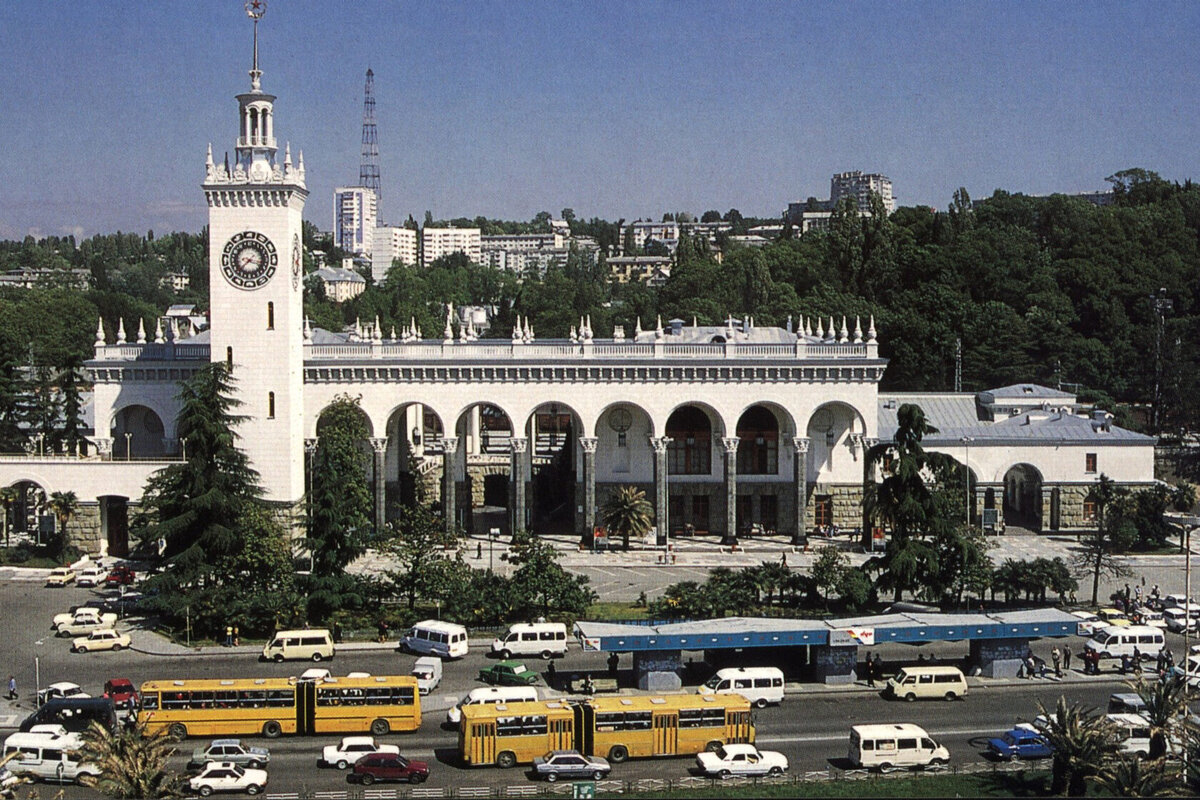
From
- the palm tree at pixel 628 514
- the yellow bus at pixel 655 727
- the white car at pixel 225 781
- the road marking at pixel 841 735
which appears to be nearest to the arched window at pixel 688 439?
the palm tree at pixel 628 514

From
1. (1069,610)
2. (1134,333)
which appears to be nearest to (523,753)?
(1069,610)

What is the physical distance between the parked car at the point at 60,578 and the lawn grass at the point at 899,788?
121 feet

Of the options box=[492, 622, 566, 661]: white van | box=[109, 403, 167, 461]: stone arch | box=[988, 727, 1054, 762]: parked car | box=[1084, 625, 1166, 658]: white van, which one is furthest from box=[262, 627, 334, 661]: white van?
box=[1084, 625, 1166, 658]: white van

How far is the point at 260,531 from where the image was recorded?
194 feet

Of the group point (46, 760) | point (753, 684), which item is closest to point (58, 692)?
point (46, 760)

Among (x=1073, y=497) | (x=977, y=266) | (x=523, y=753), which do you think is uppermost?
(x=977, y=266)

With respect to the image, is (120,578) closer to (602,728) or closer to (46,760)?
(46,760)

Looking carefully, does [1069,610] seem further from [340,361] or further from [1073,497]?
[340,361]

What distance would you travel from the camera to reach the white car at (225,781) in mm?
38375

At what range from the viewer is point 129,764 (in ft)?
117

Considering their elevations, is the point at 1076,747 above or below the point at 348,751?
above

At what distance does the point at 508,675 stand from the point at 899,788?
51.6 feet

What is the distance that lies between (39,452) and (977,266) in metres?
77.6

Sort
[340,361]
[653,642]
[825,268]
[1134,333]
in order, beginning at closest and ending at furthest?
[653,642]
[340,361]
[1134,333]
[825,268]
